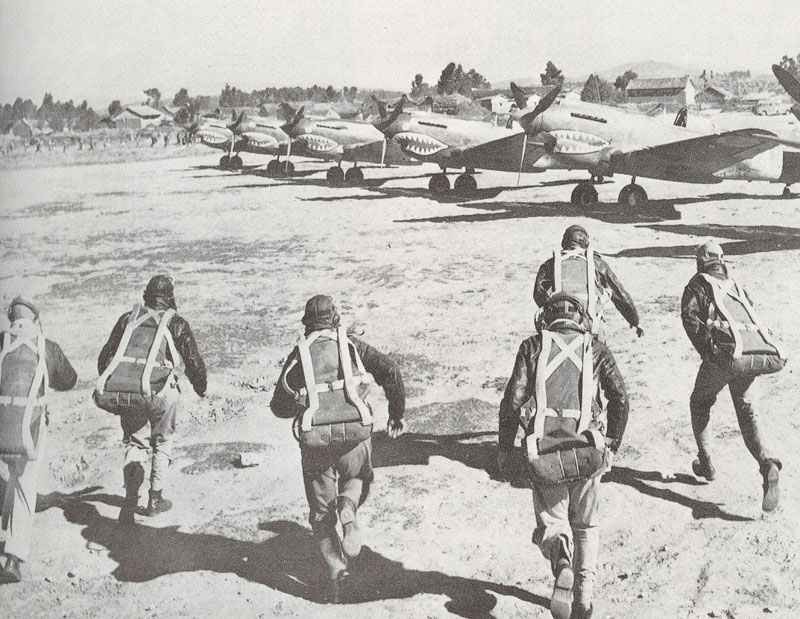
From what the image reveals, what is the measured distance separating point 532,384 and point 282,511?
260cm

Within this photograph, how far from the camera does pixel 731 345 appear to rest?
16.8 ft

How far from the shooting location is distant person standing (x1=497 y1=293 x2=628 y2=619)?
392cm

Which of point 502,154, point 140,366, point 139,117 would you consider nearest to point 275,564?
point 140,366

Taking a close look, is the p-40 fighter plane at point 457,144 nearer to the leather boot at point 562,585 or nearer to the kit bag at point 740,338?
the kit bag at point 740,338

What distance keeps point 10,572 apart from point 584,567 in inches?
144

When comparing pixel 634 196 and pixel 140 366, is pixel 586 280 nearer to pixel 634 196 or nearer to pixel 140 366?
pixel 140 366

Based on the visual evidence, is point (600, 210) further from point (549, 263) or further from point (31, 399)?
point (31, 399)

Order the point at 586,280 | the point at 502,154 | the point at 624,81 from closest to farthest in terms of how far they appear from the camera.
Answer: the point at 586,280 → the point at 502,154 → the point at 624,81

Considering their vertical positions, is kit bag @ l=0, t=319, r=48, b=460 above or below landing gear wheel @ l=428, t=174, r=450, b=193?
below

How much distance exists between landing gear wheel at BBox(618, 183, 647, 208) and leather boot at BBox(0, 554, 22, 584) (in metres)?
16.2

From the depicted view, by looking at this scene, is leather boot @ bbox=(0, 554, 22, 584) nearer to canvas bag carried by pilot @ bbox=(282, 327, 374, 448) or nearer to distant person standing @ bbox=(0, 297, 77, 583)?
distant person standing @ bbox=(0, 297, 77, 583)

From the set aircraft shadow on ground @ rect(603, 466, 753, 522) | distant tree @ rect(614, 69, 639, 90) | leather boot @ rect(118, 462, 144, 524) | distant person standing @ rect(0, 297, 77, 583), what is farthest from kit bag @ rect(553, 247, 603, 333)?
distant tree @ rect(614, 69, 639, 90)

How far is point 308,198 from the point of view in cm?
2300

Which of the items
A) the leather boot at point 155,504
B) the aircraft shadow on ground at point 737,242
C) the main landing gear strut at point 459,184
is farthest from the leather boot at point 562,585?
the main landing gear strut at point 459,184
